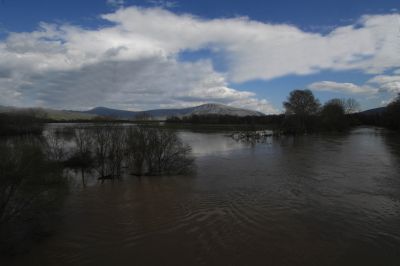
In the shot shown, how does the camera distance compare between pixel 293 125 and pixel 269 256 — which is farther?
pixel 293 125

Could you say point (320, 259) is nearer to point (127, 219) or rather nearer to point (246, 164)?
point (127, 219)

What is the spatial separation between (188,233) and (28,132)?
61.9 metres

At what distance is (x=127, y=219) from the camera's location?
1378 cm

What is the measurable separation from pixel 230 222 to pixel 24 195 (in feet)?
29.1

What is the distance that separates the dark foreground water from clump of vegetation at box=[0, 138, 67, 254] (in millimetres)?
921

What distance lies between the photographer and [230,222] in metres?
13.5

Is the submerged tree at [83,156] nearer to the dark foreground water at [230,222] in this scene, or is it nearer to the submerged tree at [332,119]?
the dark foreground water at [230,222]

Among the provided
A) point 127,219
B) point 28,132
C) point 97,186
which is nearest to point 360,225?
point 127,219

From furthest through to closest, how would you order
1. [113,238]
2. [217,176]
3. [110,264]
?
[217,176], [113,238], [110,264]

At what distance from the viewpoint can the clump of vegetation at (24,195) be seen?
10422mm

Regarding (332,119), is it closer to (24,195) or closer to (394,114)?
(394,114)

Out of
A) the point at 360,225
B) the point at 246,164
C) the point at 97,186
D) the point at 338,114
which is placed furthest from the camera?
the point at 338,114

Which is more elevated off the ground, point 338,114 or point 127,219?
point 338,114

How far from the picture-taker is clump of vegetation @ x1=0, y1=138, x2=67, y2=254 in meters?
10.4
